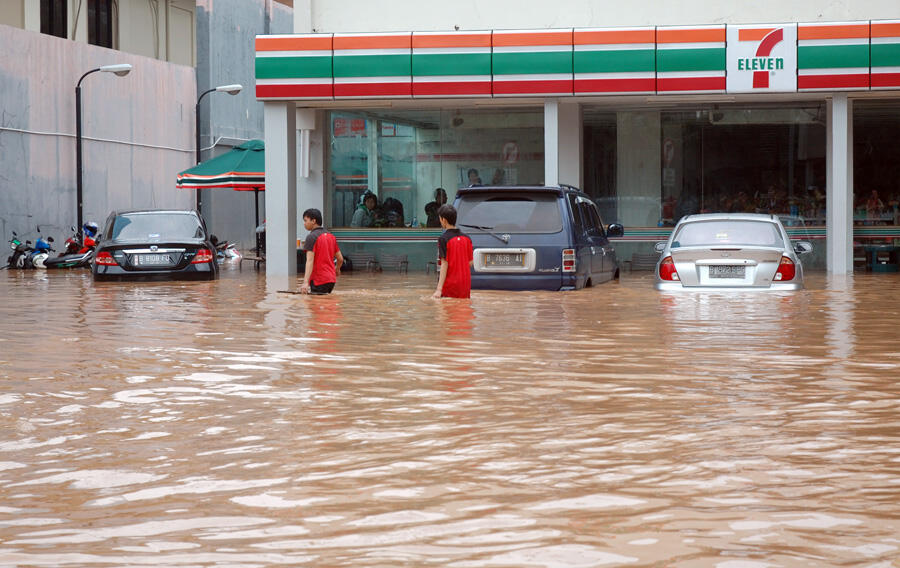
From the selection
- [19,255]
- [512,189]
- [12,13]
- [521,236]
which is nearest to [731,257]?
[521,236]

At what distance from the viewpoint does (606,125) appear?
2917cm

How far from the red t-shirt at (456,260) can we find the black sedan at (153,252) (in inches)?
323

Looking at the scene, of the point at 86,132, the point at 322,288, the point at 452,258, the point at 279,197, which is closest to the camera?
the point at 452,258

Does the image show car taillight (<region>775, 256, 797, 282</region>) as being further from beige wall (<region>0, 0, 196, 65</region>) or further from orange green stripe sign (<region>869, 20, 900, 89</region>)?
beige wall (<region>0, 0, 196, 65</region>)

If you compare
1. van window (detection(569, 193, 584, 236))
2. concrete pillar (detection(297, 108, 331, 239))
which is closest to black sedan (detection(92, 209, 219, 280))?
concrete pillar (detection(297, 108, 331, 239))

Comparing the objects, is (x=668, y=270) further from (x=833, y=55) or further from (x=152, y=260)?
(x=833, y=55)

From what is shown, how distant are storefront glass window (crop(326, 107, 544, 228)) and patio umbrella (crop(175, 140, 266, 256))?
6.83ft

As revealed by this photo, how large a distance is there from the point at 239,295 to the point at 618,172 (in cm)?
1186

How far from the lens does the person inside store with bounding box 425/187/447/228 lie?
96.1ft

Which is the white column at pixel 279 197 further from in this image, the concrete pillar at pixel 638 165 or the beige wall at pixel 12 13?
the beige wall at pixel 12 13

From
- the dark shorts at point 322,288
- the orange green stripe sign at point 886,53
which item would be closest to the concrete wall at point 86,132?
the dark shorts at point 322,288

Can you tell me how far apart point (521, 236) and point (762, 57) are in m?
9.60

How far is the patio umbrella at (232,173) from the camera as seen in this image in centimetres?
3086

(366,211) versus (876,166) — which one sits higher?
(876,166)
